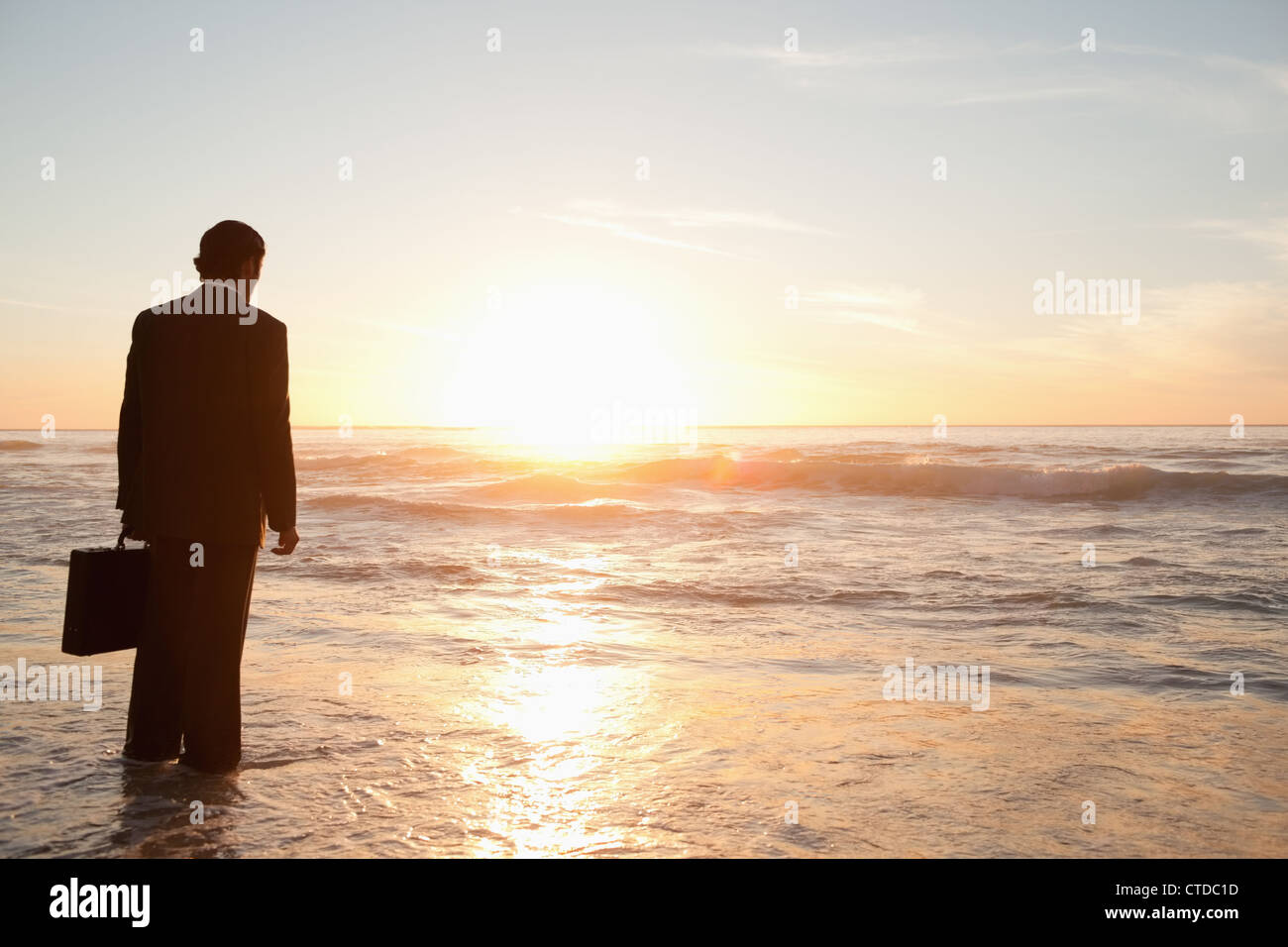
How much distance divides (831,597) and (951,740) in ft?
12.7

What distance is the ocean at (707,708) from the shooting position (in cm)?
304

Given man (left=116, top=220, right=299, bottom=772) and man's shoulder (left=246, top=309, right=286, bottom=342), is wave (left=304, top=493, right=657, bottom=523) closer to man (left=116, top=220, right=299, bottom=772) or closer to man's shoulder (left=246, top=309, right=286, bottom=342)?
man (left=116, top=220, right=299, bottom=772)

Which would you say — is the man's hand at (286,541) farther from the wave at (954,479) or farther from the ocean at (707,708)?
the wave at (954,479)

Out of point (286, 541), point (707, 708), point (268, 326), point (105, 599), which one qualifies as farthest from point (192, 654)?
point (707, 708)

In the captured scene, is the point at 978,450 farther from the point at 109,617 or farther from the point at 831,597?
the point at 109,617

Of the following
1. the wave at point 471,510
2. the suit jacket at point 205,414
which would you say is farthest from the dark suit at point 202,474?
the wave at point 471,510

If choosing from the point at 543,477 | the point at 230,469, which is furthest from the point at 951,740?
the point at 543,477

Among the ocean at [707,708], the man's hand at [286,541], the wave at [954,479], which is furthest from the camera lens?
the wave at [954,479]

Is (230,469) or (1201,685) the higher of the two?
(230,469)

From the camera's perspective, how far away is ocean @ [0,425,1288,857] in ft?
9.96

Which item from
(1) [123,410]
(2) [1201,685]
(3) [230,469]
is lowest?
(2) [1201,685]
